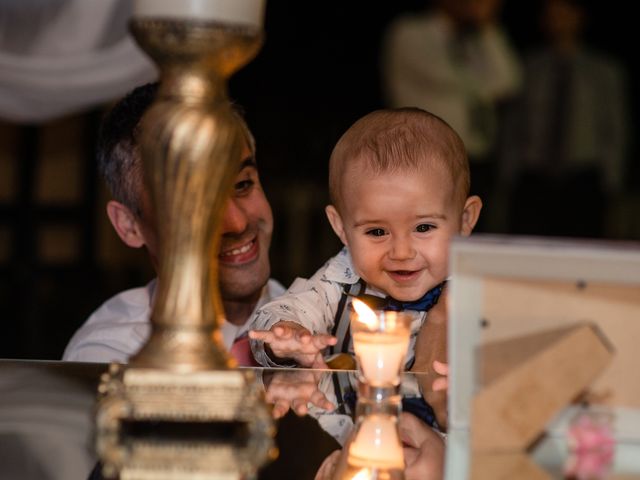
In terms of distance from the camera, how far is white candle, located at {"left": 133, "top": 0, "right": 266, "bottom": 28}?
3.07 ft

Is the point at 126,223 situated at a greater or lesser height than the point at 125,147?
lesser

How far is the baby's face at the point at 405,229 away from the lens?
1604 mm

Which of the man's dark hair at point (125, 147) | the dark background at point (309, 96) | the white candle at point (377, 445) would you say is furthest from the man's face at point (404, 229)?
the dark background at point (309, 96)

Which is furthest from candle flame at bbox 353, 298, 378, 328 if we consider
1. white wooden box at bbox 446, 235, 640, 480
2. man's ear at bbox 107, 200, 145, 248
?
man's ear at bbox 107, 200, 145, 248

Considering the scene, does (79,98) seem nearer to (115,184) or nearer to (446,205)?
(115,184)

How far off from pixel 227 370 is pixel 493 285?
219mm

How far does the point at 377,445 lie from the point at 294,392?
0.86 ft

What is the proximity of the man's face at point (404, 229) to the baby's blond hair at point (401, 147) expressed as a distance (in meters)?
0.01

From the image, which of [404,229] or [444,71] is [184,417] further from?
[444,71]

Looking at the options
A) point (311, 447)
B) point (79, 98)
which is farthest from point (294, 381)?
point (79, 98)

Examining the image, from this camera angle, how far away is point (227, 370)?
950 millimetres

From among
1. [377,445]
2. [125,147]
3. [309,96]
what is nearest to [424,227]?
[125,147]

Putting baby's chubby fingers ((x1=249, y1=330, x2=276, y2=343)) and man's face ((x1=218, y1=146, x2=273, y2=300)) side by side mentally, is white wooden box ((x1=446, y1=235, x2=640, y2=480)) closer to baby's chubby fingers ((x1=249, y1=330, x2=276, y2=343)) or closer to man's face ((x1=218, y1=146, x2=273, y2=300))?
baby's chubby fingers ((x1=249, y1=330, x2=276, y2=343))

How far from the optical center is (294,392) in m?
→ 1.25
